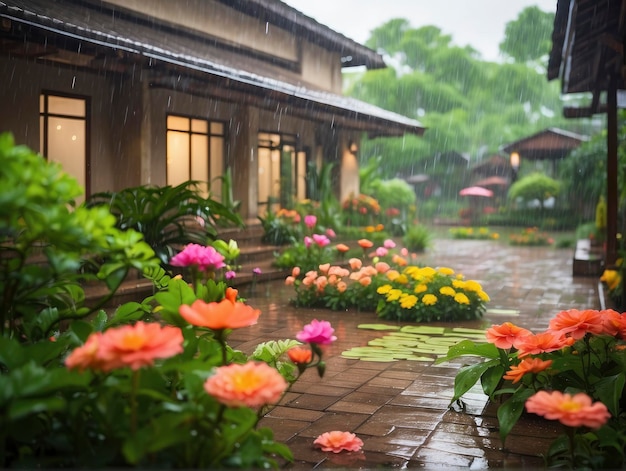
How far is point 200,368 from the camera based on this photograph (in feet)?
6.19

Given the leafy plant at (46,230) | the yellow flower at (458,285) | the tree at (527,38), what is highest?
the tree at (527,38)

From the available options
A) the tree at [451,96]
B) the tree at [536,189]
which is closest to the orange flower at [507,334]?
the tree at [536,189]

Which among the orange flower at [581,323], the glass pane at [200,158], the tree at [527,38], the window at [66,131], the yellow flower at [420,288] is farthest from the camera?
the tree at [527,38]

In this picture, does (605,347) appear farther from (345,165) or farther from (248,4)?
(345,165)

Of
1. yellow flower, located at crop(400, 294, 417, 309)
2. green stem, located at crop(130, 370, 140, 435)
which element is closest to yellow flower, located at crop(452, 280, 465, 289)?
yellow flower, located at crop(400, 294, 417, 309)

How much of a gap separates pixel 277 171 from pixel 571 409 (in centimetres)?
1405

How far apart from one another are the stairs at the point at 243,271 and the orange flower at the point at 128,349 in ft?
18.0

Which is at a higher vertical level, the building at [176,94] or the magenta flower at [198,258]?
the building at [176,94]

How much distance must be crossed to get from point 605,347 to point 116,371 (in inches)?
79.9

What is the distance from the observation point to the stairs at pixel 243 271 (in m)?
7.44

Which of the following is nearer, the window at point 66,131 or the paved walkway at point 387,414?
the paved walkway at point 387,414

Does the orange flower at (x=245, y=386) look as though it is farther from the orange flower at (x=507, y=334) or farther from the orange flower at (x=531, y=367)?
the orange flower at (x=507, y=334)

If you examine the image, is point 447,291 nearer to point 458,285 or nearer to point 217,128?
point 458,285

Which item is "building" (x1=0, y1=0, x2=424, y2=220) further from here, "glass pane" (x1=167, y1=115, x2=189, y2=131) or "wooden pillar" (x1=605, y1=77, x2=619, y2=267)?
"wooden pillar" (x1=605, y1=77, x2=619, y2=267)
